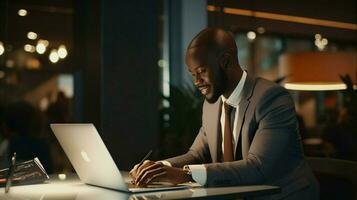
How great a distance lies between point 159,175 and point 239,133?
48cm

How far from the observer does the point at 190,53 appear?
8.31 ft

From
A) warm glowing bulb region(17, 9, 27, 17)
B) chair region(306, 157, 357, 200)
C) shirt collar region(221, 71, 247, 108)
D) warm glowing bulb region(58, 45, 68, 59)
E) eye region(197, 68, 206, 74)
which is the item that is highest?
warm glowing bulb region(17, 9, 27, 17)

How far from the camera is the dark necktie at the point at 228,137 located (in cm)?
258

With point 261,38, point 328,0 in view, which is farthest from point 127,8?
point 261,38

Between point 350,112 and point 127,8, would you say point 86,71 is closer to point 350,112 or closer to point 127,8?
point 127,8

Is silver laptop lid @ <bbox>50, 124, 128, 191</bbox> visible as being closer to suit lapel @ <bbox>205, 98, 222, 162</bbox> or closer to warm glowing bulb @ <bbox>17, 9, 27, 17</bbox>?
suit lapel @ <bbox>205, 98, 222, 162</bbox>

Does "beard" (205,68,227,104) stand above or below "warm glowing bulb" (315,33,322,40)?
below

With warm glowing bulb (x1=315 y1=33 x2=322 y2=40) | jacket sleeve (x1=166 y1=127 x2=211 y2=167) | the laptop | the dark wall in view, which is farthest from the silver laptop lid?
warm glowing bulb (x1=315 y1=33 x2=322 y2=40)

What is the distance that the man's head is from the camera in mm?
2508

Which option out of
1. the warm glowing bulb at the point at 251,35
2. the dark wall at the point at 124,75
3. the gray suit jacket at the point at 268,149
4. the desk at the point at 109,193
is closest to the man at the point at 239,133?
the gray suit jacket at the point at 268,149

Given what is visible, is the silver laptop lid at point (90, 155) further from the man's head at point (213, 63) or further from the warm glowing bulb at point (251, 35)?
Answer: the warm glowing bulb at point (251, 35)

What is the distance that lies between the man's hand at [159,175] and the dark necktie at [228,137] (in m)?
0.36

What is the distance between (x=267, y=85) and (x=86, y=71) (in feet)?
7.97

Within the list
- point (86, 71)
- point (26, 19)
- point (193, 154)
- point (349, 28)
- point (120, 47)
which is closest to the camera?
point (193, 154)
